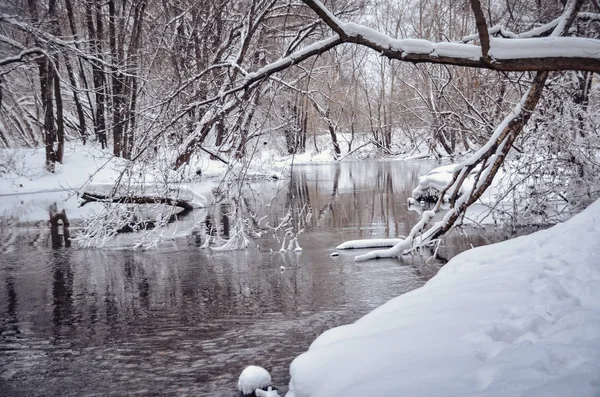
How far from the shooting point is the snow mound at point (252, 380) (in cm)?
436

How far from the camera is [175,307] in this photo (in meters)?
6.94

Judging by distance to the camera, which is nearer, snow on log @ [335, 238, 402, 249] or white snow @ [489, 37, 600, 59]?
white snow @ [489, 37, 600, 59]

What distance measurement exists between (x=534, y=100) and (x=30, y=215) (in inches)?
609

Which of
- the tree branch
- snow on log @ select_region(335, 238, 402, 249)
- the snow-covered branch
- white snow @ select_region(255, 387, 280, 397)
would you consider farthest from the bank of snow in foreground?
snow on log @ select_region(335, 238, 402, 249)

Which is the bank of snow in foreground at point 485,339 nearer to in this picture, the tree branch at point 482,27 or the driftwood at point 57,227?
the tree branch at point 482,27

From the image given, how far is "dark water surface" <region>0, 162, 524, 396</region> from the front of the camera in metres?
4.95

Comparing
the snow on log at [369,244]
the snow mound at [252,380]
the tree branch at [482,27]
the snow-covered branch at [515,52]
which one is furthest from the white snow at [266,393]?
the snow on log at [369,244]

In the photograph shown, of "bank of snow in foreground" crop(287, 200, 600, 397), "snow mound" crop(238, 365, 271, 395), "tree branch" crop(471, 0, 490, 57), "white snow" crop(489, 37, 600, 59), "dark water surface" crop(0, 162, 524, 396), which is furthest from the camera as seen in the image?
"dark water surface" crop(0, 162, 524, 396)

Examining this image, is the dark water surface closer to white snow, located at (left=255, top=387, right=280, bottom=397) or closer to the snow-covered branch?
white snow, located at (left=255, top=387, right=280, bottom=397)

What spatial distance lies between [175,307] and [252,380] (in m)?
2.89

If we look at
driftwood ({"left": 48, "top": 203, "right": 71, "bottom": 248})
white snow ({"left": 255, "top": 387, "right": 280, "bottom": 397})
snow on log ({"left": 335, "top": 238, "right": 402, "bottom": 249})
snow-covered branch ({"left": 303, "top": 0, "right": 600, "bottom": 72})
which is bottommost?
white snow ({"left": 255, "top": 387, "right": 280, "bottom": 397})

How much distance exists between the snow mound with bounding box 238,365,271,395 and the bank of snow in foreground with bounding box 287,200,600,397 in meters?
0.53

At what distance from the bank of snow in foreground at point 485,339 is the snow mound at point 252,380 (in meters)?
0.53

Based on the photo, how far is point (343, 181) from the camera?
23.7 metres
